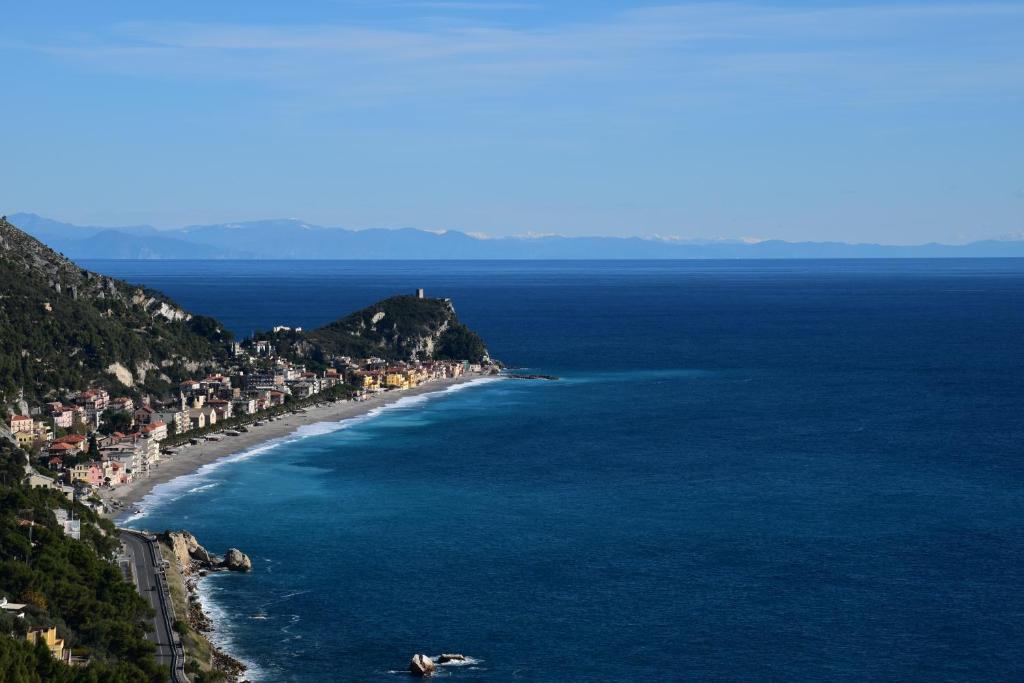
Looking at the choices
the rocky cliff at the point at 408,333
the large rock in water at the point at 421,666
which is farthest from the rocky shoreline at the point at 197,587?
the rocky cliff at the point at 408,333

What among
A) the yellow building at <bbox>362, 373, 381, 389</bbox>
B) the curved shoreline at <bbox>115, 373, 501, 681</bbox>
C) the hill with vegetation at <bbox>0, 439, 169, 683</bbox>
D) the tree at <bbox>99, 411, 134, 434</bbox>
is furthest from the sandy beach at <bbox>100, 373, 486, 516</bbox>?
the hill with vegetation at <bbox>0, 439, 169, 683</bbox>

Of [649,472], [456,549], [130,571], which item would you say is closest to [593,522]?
[456,549]

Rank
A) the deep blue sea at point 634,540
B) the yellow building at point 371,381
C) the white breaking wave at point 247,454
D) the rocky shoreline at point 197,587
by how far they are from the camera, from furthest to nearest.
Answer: the yellow building at point 371,381
the white breaking wave at point 247,454
the deep blue sea at point 634,540
the rocky shoreline at point 197,587

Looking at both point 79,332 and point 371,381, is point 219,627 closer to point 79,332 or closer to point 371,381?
point 79,332

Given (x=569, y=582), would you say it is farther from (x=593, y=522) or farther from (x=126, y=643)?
(x=126, y=643)

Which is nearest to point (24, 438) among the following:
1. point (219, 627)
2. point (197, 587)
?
point (197, 587)

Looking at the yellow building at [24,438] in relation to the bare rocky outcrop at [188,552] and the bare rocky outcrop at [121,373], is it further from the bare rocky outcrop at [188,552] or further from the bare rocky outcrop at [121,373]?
the bare rocky outcrop at [188,552]
